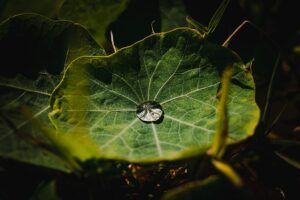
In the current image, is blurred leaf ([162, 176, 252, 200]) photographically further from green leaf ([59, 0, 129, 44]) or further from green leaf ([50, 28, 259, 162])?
green leaf ([59, 0, 129, 44])

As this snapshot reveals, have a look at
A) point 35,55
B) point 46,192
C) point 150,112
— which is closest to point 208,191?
point 150,112

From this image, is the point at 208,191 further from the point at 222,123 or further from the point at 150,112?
the point at 150,112

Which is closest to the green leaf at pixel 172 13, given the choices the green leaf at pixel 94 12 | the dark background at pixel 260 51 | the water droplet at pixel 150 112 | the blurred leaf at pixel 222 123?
the dark background at pixel 260 51

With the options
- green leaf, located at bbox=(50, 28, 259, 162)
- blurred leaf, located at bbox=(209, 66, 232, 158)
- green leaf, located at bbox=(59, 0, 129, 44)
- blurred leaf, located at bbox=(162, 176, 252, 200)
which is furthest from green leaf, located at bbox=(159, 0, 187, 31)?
blurred leaf, located at bbox=(162, 176, 252, 200)

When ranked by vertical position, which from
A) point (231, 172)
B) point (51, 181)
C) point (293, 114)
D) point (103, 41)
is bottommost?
point (231, 172)

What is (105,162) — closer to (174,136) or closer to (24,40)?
(174,136)

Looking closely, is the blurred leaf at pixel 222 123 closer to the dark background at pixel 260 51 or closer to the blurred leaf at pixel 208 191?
the blurred leaf at pixel 208 191

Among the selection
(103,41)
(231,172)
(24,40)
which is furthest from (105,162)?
(103,41)
